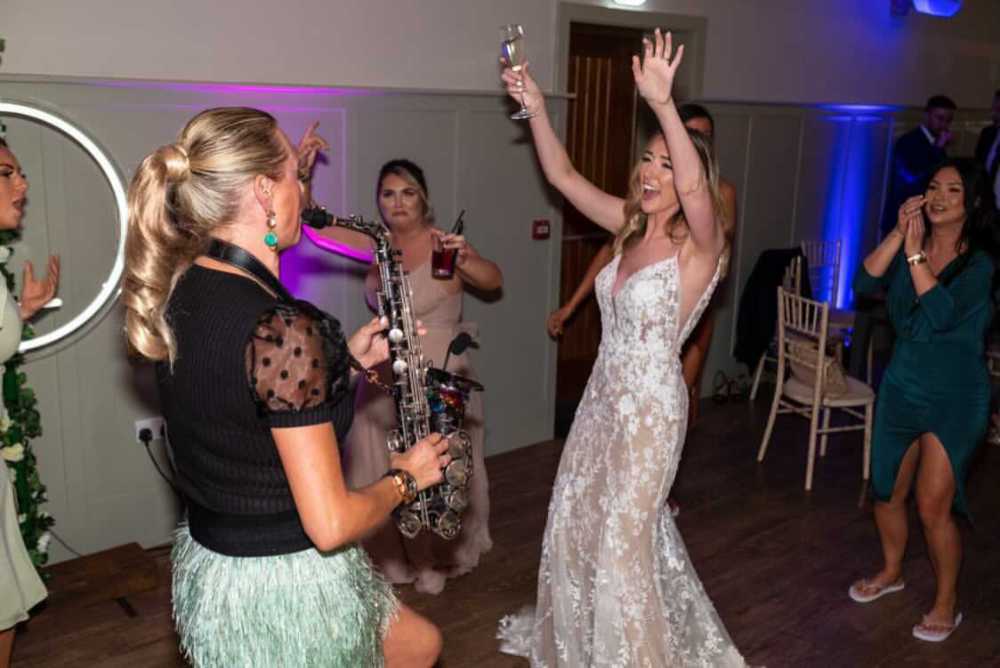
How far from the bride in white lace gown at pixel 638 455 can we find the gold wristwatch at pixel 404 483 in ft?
3.94

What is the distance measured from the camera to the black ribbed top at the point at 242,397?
6.13ft

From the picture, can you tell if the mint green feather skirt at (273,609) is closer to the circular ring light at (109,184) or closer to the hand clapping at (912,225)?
the circular ring light at (109,184)

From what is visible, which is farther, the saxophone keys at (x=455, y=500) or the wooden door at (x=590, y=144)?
the wooden door at (x=590, y=144)

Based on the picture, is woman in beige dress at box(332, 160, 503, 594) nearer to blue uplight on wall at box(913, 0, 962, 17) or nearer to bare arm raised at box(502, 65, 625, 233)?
bare arm raised at box(502, 65, 625, 233)

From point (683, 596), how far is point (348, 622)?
5.29 ft

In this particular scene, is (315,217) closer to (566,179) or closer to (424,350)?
(566,179)

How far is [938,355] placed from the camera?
383 cm

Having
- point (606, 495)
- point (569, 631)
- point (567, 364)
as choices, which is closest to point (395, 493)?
point (606, 495)

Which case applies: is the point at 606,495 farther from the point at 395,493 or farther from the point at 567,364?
the point at 567,364

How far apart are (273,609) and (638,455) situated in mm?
1454

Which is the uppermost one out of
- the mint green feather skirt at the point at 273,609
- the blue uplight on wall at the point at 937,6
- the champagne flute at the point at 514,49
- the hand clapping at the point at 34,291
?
the blue uplight on wall at the point at 937,6

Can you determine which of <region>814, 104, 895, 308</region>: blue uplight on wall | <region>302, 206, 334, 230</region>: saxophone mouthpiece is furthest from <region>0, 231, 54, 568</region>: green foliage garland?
<region>814, 104, 895, 308</region>: blue uplight on wall

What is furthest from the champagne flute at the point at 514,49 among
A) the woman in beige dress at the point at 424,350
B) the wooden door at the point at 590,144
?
the wooden door at the point at 590,144

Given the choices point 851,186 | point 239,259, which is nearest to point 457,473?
point 239,259
